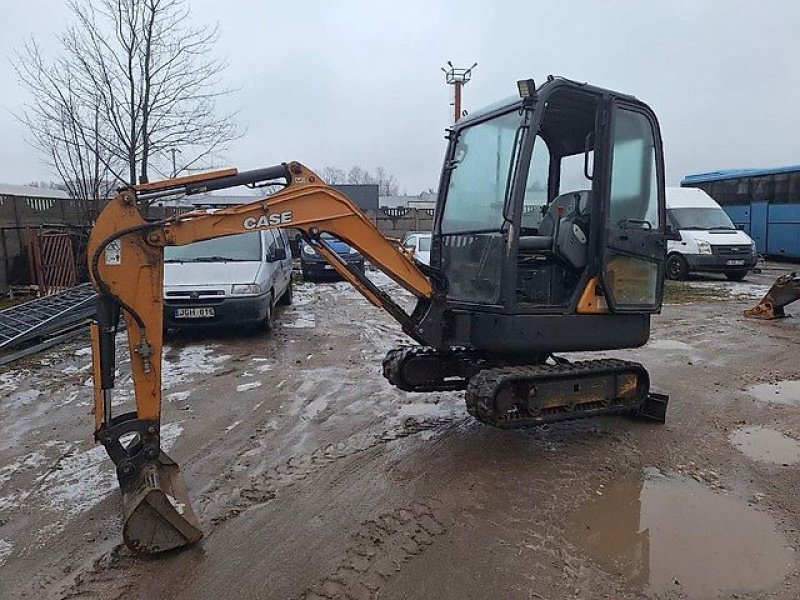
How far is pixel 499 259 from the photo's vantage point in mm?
4855

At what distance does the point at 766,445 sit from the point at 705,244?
13328 millimetres

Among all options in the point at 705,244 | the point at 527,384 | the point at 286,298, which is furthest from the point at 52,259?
the point at 705,244

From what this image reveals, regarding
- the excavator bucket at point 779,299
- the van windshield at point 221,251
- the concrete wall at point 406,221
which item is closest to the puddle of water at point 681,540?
the van windshield at point 221,251

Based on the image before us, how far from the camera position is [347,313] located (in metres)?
12.5

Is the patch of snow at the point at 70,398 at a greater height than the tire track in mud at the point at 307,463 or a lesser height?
greater

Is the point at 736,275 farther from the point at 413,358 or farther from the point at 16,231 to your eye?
the point at 16,231

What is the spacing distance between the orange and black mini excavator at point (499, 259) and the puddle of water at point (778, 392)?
5.60ft

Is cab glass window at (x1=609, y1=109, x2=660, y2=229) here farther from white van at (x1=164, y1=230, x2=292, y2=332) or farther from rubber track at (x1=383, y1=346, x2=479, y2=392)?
white van at (x1=164, y1=230, x2=292, y2=332)

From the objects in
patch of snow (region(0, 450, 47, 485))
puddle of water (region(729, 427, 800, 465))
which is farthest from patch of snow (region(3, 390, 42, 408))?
puddle of water (region(729, 427, 800, 465))

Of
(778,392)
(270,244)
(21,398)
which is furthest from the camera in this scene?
(270,244)

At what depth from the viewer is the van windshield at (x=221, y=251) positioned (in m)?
10.0

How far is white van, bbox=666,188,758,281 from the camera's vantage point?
17.1m

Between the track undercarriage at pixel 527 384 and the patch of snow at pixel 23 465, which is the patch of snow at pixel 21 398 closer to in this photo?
the patch of snow at pixel 23 465

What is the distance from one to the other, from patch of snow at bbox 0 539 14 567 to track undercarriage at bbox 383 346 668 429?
9.72 feet
